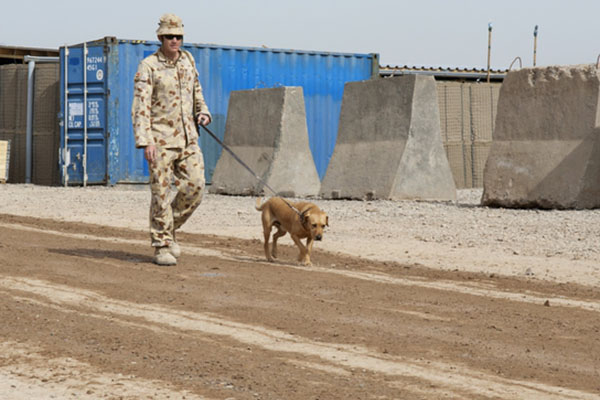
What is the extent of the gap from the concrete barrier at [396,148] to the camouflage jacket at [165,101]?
8.35m

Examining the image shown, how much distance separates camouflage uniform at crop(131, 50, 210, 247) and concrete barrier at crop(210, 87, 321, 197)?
10.1m

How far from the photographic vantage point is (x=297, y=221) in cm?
950

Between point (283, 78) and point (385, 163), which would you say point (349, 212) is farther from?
point (283, 78)

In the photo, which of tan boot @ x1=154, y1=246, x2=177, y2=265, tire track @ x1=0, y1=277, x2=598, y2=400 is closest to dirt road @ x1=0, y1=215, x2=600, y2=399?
tire track @ x1=0, y1=277, x2=598, y2=400

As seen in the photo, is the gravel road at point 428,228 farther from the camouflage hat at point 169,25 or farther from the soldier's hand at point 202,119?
the camouflage hat at point 169,25

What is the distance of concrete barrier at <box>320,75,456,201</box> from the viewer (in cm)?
1728

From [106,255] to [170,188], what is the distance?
135 centimetres

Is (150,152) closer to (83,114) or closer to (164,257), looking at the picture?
(164,257)

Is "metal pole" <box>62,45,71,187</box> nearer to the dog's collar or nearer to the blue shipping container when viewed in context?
the blue shipping container

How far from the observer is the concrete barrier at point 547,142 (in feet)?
48.3

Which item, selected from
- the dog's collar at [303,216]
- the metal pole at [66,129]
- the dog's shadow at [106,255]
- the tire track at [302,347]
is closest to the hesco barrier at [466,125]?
the metal pole at [66,129]

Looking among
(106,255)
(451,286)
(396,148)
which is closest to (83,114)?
(396,148)

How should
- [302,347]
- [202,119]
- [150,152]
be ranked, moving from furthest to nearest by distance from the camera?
1. [202,119]
2. [150,152]
3. [302,347]

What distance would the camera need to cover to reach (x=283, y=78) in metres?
24.6
